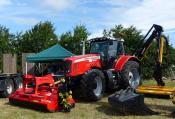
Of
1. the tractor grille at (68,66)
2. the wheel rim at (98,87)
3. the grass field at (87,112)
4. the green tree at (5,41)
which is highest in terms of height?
the green tree at (5,41)

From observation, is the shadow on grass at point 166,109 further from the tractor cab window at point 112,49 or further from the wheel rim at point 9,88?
the wheel rim at point 9,88

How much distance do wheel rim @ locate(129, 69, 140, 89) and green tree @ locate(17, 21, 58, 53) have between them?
16917 mm

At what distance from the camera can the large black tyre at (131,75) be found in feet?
47.9

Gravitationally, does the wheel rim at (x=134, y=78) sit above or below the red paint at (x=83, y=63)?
below

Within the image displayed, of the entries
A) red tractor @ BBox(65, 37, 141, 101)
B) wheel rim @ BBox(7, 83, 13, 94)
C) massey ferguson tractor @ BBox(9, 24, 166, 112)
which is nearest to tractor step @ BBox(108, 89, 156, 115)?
massey ferguson tractor @ BBox(9, 24, 166, 112)

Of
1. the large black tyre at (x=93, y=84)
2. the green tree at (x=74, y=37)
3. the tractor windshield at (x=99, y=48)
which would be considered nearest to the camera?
the large black tyre at (x=93, y=84)

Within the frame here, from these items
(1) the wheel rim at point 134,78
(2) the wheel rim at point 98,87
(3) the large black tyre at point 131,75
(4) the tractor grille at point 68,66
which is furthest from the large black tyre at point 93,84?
(1) the wheel rim at point 134,78

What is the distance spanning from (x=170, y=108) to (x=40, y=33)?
74.7 ft

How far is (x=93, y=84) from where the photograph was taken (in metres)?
13.4

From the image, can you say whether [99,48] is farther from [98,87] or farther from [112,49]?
[98,87]

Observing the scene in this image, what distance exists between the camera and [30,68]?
23969 mm

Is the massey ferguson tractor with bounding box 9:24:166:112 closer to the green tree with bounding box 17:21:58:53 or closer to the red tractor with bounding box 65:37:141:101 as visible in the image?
the red tractor with bounding box 65:37:141:101

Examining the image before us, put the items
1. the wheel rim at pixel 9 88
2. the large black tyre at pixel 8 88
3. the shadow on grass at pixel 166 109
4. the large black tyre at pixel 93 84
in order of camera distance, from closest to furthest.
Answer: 1. the shadow on grass at pixel 166 109
2. the large black tyre at pixel 93 84
3. the large black tyre at pixel 8 88
4. the wheel rim at pixel 9 88

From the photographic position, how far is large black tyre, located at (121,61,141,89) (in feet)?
47.9
